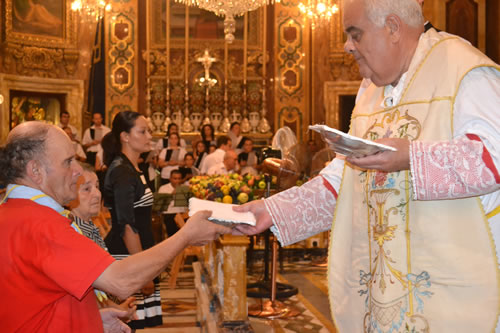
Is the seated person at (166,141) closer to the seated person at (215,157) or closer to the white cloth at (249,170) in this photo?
the seated person at (215,157)

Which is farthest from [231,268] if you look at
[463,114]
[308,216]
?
[463,114]

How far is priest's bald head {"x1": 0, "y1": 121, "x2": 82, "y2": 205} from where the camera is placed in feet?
8.02

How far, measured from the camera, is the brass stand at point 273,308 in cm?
636

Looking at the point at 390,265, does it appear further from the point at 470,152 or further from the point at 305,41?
the point at 305,41

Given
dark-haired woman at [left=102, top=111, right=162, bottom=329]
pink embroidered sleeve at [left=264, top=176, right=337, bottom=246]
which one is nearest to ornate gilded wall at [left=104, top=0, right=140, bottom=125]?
dark-haired woman at [left=102, top=111, right=162, bottom=329]

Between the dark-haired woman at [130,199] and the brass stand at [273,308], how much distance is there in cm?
198

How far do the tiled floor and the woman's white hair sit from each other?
419 centimetres

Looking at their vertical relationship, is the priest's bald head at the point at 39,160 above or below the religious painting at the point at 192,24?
below

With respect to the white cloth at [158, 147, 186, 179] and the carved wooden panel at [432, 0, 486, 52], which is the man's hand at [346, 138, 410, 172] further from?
the carved wooden panel at [432, 0, 486, 52]

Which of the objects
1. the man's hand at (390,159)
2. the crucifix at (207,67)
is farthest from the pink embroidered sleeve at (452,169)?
the crucifix at (207,67)

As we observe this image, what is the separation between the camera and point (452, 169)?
196 cm

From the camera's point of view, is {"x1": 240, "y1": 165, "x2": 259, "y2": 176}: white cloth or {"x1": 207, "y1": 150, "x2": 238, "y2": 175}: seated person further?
{"x1": 240, "y1": 165, "x2": 259, "y2": 176}: white cloth

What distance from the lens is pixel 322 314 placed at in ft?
21.5

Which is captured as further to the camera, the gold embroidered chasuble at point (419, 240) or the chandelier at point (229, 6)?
the chandelier at point (229, 6)
